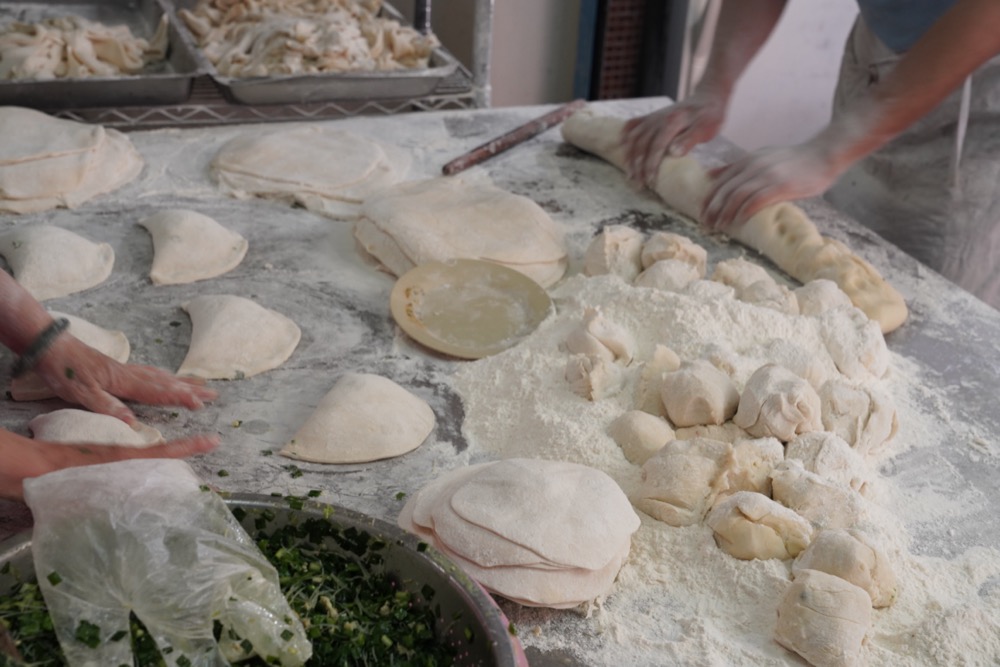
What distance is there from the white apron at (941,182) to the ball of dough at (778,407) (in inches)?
65.3

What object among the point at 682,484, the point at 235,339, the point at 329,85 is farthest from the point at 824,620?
the point at 329,85

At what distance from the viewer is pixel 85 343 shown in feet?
7.10

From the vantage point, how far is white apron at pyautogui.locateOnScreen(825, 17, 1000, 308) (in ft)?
10.6

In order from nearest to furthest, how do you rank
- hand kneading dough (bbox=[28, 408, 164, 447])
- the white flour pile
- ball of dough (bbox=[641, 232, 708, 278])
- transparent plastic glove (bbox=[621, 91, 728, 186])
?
the white flour pile → hand kneading dough (bbox=[28, 408, 164, 447]) → ball of dough (bbox=[641, 232, 708, 278]) → transparent plastic glove (bbox=[621, 91, 728, 186])

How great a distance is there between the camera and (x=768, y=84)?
5629mm

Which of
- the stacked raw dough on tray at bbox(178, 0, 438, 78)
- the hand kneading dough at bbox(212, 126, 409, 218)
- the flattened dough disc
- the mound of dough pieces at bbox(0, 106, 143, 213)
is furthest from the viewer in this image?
the stacked raw dough on tray at bbox(178, 0, 438, 78)

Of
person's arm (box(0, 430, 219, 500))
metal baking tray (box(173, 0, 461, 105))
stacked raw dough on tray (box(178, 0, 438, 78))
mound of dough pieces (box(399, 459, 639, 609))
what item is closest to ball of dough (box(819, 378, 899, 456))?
mound of dough pieces (box(399, 459, 639, 609))

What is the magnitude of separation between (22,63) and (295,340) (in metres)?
1.91

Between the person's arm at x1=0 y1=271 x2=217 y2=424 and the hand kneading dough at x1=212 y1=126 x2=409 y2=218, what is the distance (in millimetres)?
1056

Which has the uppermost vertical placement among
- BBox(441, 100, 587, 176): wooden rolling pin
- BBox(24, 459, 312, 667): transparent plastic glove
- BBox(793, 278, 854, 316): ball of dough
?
BBox(24, 459, 312, 667): transparent plastic glove

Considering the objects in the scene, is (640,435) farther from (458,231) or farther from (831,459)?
(458,231)

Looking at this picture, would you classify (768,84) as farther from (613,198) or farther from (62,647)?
(62,647)

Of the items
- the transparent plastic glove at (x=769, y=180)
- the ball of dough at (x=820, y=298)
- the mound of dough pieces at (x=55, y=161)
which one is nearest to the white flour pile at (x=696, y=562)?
the ball of dough at (x=820, y=298)

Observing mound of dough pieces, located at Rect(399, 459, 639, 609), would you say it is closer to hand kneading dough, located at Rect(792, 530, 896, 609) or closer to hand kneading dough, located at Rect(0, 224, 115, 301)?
hand kneading dough, located at Rect(792, 530, 896, 609)
